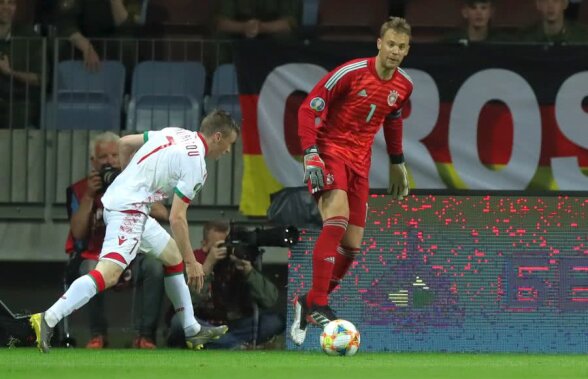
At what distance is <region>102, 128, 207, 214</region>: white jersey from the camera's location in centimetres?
917

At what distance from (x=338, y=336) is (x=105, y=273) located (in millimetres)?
1465

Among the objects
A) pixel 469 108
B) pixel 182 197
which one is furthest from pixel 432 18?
pixel 182 197

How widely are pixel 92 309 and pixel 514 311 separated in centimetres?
308

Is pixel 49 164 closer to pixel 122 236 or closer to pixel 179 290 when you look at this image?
pixel 179 290

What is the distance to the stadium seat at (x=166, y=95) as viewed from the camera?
40.9 feet

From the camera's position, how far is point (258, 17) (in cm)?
1285

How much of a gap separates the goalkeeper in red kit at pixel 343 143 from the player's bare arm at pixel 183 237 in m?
0.74

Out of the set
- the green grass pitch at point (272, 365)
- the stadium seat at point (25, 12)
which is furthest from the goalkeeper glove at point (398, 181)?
the stadium seat at point (25, 12)

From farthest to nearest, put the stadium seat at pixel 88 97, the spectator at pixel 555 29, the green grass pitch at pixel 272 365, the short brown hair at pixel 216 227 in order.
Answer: the stadium seat at pixel 88 97 < the spectator at pixel 555 29 < the short brown hair at pixel 216 227 < the green grass pitch at pixel 272 365

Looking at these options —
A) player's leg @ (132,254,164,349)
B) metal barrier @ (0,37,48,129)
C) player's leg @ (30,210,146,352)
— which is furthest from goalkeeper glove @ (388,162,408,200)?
metal barrier @ (0,37,48,129)

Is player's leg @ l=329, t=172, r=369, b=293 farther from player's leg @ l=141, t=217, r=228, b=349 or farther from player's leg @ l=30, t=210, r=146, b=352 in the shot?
player's leg @ l=30, t=210, r=146, b=352

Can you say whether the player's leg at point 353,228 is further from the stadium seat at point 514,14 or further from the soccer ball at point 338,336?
the stadium seat at point 514,14

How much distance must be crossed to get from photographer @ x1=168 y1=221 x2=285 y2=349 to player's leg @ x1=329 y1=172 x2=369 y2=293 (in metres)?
1.08

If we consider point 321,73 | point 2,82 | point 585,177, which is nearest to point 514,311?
point 585,177
